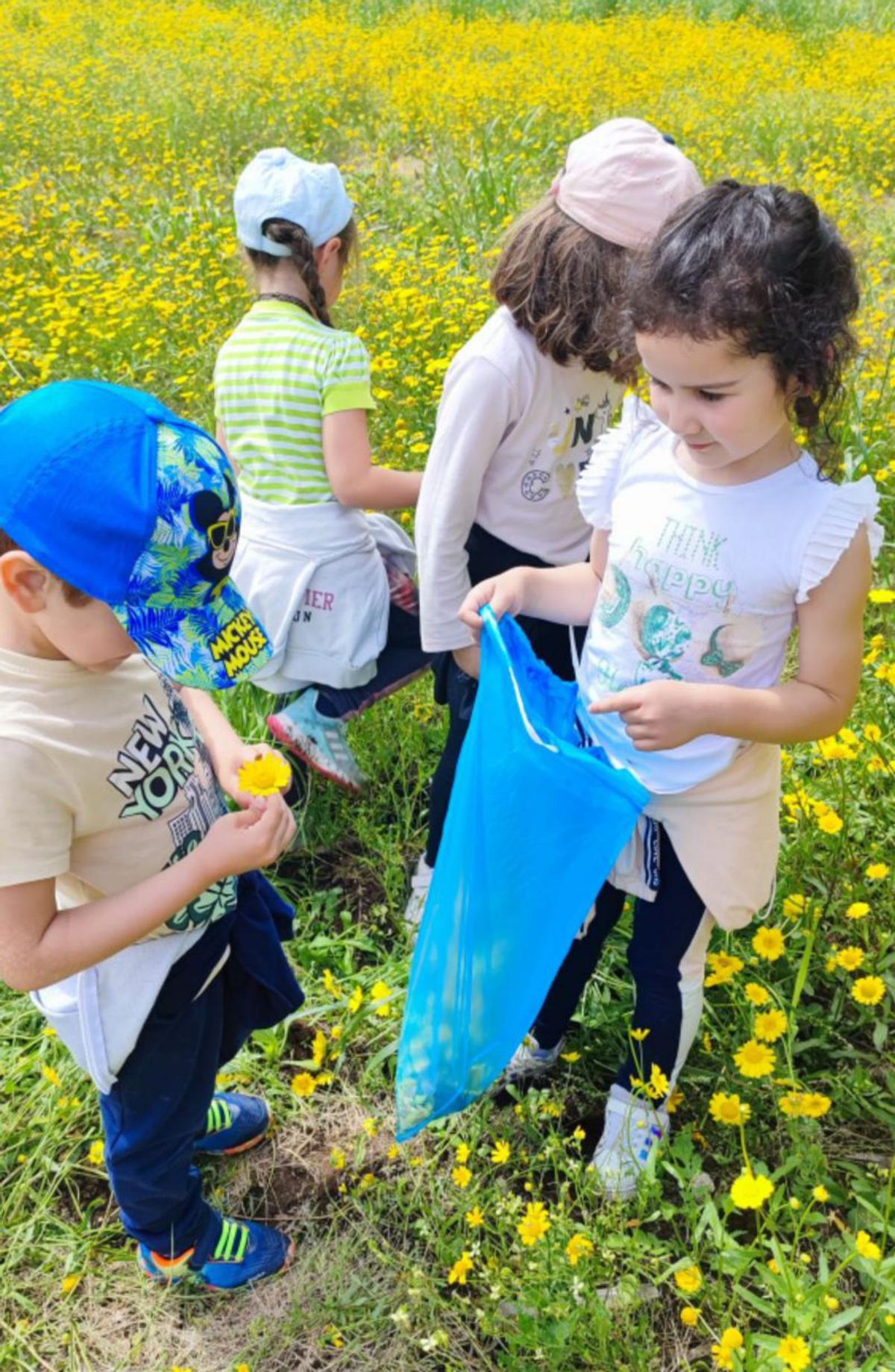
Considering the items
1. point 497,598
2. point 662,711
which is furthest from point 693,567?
point 497,598

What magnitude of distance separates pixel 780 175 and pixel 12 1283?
17.5 feet

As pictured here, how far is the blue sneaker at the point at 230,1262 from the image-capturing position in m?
1.56

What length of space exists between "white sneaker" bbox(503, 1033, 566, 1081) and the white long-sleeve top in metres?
0.70

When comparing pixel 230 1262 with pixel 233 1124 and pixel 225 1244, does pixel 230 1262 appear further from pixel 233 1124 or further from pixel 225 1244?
pixel 233 1124

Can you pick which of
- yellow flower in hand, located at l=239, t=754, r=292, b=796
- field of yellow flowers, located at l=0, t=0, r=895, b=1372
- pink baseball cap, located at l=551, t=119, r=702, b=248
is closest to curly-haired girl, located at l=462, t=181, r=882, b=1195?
field of yellow flowers, located at l=0, t=0, r=895, b=1372

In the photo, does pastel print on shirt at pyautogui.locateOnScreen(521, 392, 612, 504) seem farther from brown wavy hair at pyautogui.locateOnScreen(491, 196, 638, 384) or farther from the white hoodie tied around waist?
the white hoodie tied around waist

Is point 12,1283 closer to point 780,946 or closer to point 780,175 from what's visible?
point 780,946

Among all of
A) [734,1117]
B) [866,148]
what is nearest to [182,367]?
[734,1117]

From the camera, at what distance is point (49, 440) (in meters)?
0.96

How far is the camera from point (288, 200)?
6.41 ft

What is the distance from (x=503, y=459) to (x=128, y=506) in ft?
2.83

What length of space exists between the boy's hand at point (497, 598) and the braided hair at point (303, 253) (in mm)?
914

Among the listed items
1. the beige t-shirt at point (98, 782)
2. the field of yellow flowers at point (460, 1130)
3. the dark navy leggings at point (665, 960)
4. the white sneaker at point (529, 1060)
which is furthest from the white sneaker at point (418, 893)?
the beige t-shirt at point (98, 782)

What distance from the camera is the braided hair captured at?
2.00 metres
